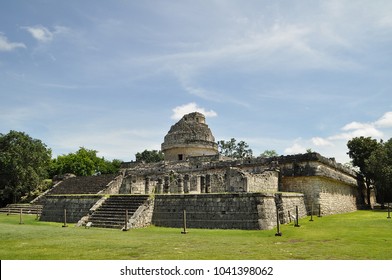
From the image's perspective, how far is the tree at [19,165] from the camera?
30.8 metres

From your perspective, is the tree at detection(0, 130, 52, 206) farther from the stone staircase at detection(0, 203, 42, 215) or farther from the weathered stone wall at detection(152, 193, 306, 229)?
the weathered stone wall at detection(152, 193, 306, 229)

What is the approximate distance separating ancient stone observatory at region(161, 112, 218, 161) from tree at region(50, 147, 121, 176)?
1498 centimetres

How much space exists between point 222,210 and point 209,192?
14.7ft

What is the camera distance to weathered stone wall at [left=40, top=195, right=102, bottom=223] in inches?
768

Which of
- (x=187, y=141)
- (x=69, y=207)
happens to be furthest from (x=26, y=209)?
(x=187, y=141)

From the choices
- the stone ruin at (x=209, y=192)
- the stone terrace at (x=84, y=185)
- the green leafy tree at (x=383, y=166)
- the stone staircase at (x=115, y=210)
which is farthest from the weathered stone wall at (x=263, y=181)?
the stone terrace at (x=84, y=185)

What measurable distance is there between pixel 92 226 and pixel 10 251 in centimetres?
792

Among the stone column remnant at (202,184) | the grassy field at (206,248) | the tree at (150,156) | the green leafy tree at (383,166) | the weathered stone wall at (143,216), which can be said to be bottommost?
the grassy field at (206,248)

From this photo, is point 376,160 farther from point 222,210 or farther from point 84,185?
point 84,185

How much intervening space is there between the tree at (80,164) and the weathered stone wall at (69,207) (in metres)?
22.9

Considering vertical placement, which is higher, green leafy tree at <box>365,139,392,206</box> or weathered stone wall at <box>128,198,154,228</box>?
green leafy tree at <box>365,139,392,206</box>

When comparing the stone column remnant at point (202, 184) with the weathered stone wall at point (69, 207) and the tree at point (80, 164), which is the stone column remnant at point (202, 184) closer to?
the weathered stone wall at point (69, 207)

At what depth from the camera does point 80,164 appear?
44062 millimetres

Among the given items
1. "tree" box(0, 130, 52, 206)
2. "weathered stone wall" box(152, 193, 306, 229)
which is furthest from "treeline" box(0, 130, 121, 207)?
"weathered stone wall" box(152, 193, 306, 229)
